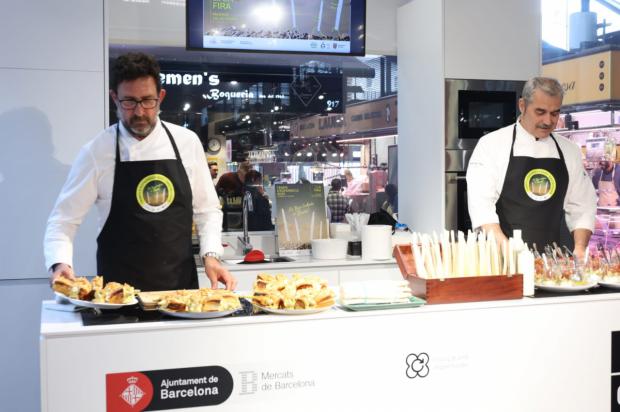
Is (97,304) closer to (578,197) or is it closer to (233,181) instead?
(578,197)

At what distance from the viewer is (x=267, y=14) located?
4527 millimetres

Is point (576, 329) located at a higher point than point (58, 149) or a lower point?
lower

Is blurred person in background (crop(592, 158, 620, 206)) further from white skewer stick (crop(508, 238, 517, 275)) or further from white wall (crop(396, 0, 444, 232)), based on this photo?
white skewer stick (crop(508, 238, 517, 275))

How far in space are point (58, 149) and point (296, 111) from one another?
5.40ft

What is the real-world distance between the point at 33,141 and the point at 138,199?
115cm

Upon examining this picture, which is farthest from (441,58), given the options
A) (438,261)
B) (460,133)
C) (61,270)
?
(61,270)

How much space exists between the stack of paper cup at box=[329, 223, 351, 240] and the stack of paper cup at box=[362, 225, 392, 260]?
0.37 m

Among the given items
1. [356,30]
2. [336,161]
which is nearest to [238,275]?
[336,161]

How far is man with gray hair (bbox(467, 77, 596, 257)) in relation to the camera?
3.63 metres

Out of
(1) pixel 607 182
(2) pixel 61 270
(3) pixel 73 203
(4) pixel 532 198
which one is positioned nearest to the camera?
(2) pixel 61 270

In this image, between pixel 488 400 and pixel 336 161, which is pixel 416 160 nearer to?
pixel 336 161

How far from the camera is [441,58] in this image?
4535mm

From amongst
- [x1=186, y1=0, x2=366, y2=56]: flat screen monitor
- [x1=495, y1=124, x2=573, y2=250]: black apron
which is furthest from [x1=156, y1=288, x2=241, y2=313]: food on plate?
[x1=186, y1=0, x2=366, y2=56]: flat screen monitor

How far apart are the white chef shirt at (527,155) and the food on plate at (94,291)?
1917 millimetres
